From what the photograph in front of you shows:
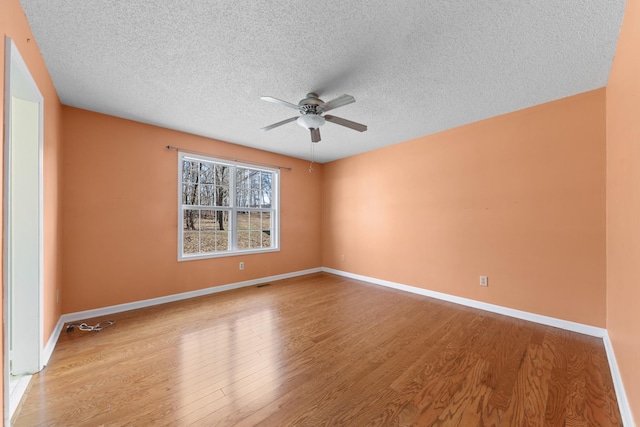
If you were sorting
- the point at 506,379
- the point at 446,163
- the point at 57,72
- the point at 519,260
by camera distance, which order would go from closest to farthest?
1. the point at 506,379
2. the point at 57,72
3. the point at 519,260
4. the point at 446,163

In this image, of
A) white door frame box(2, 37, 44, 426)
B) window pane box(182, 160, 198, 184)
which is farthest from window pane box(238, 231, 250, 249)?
white door frame box(2, 37, 44, 426)

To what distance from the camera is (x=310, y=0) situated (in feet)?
4.77

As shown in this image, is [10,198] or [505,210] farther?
[505,210]

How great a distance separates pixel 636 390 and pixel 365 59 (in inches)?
103

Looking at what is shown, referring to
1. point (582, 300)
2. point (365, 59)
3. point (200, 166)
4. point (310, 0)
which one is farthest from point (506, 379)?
point (200, 166)

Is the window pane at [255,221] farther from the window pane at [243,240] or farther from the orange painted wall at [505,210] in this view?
the orange painted wall at [505,210]

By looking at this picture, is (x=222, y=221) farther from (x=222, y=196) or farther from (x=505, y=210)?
(x=505, y=210)

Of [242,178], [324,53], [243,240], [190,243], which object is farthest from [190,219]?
[324,53]

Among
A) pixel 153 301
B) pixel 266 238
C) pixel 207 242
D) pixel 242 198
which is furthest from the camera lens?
pixel 266 238

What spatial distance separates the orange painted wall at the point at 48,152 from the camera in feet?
4.71

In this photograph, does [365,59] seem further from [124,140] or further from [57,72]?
[124,140]

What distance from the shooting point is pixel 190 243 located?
3.81 metres

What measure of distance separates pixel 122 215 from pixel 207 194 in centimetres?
115

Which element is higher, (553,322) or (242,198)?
(242,198)
